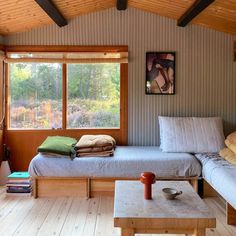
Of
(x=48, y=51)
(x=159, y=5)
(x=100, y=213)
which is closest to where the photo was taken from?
(x=100, y=213)

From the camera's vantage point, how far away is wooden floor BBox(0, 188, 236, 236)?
292 centimetres

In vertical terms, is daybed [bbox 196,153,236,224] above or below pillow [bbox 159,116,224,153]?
below

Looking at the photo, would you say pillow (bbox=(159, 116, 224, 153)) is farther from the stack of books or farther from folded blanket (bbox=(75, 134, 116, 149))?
the stack of books

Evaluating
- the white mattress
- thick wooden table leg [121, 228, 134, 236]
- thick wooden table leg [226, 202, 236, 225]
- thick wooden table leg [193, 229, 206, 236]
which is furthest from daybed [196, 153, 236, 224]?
thick wooden table leg [121, 228, 134, 236]

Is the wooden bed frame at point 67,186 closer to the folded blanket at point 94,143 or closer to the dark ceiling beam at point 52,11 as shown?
the folded blanket at point 94,143

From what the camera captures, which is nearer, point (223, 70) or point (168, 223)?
point (168, 223)

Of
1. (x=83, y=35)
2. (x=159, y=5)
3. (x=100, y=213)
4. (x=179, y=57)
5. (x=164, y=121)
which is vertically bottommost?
(x=100, y=213)

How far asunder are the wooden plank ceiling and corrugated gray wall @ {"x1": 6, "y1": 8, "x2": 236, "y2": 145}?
139mm

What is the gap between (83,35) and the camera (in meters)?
4.64

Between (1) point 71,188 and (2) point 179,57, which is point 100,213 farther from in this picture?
(2) point 179,57

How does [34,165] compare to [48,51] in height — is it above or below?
below

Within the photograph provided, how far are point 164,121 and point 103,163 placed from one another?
1.16 meters

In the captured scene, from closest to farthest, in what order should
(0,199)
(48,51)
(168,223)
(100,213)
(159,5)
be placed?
(168,223) → (100,213) → (0,199) → (159,5) → (48,51)

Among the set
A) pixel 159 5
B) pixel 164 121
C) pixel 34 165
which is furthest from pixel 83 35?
pixel 34 165
